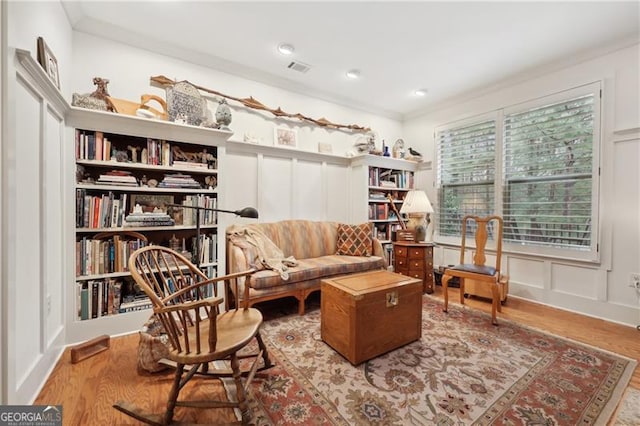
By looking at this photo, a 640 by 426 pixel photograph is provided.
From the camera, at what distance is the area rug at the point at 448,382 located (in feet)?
4.42

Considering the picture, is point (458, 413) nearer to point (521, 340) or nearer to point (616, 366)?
point (521, 340)

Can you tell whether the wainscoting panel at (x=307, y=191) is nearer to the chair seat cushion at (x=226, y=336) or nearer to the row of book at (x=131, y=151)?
the row of book at (x=131, y=151)

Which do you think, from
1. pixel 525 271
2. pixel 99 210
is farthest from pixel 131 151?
pixel 525 271

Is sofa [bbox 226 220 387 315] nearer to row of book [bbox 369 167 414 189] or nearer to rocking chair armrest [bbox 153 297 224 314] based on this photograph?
row of book [bbox 369 167 414 189]

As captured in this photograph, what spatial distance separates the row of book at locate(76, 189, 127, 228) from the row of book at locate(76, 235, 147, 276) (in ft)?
0.43

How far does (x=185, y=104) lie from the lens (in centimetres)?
251

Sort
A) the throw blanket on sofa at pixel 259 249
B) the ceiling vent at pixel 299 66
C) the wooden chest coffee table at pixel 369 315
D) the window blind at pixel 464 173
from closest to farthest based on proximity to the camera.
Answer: the wooden chest coffee table at pixel 369 315 → the throw blanket on sofa at pixel 259 249 → the ceiling vent at pixel 299 66 → the window blind at pixel 464 173

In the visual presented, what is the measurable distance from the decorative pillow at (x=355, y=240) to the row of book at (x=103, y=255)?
2.26 meters

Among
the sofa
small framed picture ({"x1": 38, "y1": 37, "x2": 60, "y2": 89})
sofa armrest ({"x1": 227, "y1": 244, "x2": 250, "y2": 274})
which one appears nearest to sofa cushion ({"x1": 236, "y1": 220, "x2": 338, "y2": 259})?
the sofa

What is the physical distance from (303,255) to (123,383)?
2.02m

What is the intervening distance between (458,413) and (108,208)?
2.88 m

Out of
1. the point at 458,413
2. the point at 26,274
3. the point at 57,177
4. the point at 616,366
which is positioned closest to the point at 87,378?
the point at 26,274

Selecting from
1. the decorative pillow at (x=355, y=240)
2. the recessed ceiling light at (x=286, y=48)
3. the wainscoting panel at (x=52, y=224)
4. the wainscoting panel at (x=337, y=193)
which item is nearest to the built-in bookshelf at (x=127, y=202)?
the wainscoting panel at (x=52, y=224)

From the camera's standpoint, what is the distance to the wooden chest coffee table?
178cm
